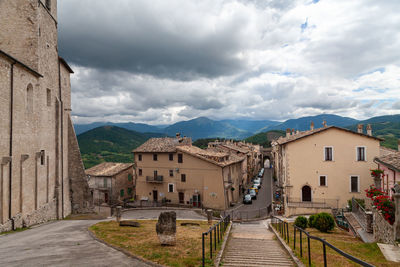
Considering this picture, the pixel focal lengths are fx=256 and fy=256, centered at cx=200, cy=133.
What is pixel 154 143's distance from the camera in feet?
137

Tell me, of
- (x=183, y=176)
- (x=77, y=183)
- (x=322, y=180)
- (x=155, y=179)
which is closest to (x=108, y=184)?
(x=155, y=179)

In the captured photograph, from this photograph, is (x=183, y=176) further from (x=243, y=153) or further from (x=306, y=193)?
(x=243, y=153)

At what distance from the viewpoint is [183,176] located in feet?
121

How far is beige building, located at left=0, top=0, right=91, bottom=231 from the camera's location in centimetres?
1627

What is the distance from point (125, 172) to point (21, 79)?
92.6 feet

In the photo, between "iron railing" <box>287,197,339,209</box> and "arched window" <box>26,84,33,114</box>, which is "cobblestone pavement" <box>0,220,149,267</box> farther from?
"iron railing" <box>287,197,339,209</box>

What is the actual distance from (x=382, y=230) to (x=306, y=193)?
1560 centimetres

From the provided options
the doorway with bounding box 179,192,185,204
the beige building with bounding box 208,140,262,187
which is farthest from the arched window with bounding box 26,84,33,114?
the beige building with bounding box 208,140,262,187

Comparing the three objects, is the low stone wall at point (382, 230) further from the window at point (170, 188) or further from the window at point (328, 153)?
the window at point (170, 188)

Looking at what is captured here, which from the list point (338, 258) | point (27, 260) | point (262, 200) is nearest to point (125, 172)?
point (262, 200)

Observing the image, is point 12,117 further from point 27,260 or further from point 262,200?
point 262,200

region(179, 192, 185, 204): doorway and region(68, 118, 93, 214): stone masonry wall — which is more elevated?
region(68, 118, 93, 214): stone masonry wall

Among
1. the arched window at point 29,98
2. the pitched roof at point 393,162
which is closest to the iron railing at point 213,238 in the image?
the pitched roof at point 393,162

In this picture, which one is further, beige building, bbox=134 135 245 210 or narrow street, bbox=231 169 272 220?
beige building, bbox=134 135 245 210
